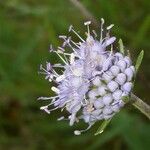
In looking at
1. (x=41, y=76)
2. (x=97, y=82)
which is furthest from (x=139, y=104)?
(x=41, y=76)

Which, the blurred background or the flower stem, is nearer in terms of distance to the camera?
the flower stem

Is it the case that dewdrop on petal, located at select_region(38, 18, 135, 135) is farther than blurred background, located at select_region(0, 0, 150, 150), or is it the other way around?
blurred background, located at select_region(0, 0, 150, 150)

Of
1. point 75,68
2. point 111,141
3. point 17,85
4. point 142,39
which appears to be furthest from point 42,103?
point 75,68

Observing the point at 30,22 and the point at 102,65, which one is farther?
the point at 30,22

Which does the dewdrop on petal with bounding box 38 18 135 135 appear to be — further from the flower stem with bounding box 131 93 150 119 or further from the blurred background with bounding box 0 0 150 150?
the blurred background with bounding box 0 0 150 150

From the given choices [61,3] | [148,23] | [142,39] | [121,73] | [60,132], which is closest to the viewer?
[121,73]

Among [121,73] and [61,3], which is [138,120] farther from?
[121,73]

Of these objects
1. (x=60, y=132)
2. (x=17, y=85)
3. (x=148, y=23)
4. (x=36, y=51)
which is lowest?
(x=60, y=132)

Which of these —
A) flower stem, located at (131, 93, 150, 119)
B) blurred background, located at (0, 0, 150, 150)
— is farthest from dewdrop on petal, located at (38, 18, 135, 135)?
blurred background, located at (0, 0, 150, 150)

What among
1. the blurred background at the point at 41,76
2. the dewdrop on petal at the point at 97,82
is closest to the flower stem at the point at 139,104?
the dewdrop on petal at the point at 97,82
